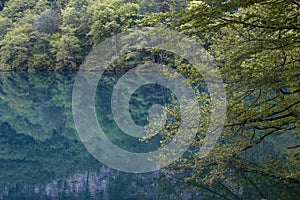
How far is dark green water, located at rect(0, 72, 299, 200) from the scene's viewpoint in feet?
28.2

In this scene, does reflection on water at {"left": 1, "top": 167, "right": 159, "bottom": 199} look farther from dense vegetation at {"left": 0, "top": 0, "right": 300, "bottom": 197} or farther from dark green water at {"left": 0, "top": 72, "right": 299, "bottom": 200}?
dense vegetation at {"left": 0, "top": 0, "right": 300, "bottom": 197}

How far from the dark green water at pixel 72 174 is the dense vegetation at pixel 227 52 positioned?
0.42m

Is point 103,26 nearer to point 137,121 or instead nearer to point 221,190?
point 137,121

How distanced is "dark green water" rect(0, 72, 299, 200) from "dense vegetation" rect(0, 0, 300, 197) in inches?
16.4

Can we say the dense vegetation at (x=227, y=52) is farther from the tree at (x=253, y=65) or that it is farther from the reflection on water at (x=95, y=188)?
the reflection on water at (x=95, y=188)

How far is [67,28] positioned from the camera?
43938mm

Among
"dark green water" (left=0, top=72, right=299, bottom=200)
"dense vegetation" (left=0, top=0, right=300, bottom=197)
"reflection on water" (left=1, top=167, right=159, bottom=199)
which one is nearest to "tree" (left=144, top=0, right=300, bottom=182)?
"dense vegetation" (left=0, top=0, right=300, bottom=197)

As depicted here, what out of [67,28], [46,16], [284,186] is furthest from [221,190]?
[46,16]

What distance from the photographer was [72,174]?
10883 millimetres

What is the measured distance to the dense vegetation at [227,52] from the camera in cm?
435

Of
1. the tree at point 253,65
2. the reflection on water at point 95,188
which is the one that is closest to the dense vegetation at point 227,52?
the tree at point 253,65

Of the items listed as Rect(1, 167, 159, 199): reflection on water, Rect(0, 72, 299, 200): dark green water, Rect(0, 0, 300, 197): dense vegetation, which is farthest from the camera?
Rect(1, 167, 159, 199): reflection on water

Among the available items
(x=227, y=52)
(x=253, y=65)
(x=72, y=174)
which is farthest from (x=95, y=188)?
(x=253, y=65)

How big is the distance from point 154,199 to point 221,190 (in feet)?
5.11
